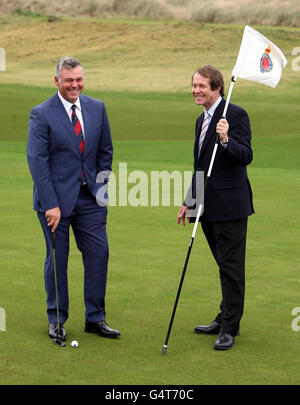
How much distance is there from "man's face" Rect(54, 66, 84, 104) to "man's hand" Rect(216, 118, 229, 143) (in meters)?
1.05

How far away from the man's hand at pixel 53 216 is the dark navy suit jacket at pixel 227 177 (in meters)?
1.06

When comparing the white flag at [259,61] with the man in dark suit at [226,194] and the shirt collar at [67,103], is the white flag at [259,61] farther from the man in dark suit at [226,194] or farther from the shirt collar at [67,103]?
the shirt collar at [67,103]

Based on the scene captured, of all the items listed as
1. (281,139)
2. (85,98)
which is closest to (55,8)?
(281,139)

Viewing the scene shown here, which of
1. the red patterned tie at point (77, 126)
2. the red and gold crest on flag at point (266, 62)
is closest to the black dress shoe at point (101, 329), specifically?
the red patterned tie at point (77, 126)

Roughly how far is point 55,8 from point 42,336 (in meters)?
110

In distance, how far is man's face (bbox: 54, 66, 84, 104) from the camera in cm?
554

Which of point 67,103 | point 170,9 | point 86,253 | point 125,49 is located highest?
point 170,9

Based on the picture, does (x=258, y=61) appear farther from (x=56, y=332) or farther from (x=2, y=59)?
(x=2, y=59)

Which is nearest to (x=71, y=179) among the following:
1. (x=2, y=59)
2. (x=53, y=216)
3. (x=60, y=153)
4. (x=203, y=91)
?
(x=60, y=153)

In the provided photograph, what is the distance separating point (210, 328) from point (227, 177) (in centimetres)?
113

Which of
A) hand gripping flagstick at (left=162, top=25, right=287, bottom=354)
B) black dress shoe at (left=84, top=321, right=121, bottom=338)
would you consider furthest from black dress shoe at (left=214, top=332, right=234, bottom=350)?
black dress shoe at (left=84, top=321, right=121, bottom=338)

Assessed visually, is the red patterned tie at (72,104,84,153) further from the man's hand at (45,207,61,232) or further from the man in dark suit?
the man in dark suit

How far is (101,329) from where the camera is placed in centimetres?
577

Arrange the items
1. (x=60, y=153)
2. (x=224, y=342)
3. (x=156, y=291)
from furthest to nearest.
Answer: (x=156, y=291), (x=60, y=153), (x=224, y=342)
